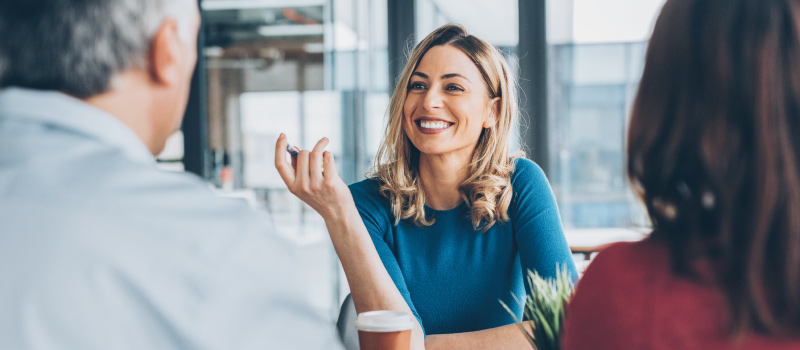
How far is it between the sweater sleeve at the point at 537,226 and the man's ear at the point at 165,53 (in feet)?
3.15

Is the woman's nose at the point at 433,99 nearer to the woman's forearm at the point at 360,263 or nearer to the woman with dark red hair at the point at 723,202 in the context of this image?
the woman's forearm at the point at 360,263

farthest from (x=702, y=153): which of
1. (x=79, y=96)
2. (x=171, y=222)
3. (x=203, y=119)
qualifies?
(x=203, y=119)

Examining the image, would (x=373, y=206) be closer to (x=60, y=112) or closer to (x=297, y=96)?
(x=60, y=112)

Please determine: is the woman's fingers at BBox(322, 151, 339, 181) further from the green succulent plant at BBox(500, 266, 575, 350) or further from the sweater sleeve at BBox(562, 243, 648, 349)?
the sweater sleeve at BBox(562, 243, 648, 349)

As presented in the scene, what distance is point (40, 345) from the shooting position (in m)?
0.47

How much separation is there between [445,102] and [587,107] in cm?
207

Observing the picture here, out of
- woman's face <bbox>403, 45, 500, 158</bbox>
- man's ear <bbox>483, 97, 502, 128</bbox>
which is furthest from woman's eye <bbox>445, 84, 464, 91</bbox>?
man's ear <bbox>483, 97, 502, 128</bbox>

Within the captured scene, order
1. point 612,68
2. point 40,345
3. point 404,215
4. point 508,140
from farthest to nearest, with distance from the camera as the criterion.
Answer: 1. point 612,68
2. point 508,140
3. point 404,215
4. point 40,345

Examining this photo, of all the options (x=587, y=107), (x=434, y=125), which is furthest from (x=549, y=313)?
(x=587, y=107)

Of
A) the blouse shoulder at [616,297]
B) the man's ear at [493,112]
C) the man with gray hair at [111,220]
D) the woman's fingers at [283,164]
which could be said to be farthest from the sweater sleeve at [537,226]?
the man with gray hair at [111,220]

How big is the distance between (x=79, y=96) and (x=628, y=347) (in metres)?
0.59

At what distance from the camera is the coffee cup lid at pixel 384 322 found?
0.75 metres

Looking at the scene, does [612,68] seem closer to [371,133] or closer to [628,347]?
[371,133]

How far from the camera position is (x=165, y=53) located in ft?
1.94
